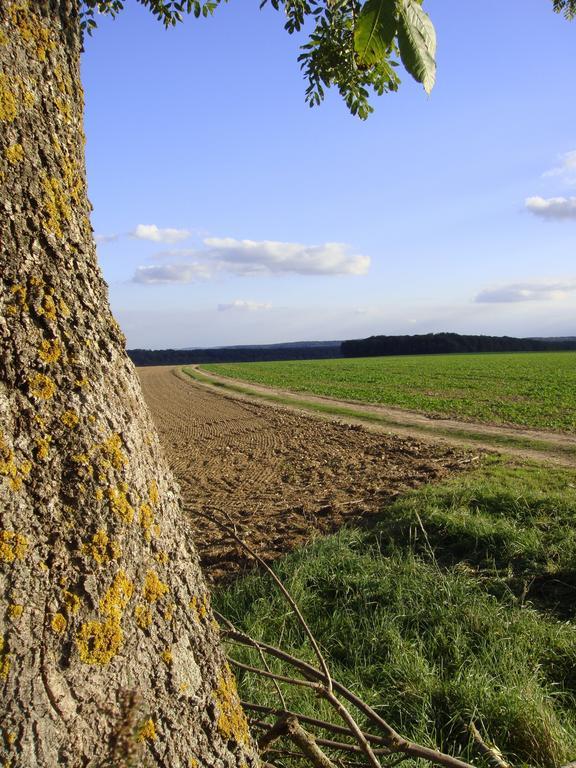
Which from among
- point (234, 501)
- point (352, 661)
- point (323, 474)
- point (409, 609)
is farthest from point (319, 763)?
point (323, 474)

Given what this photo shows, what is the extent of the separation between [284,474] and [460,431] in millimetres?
5891

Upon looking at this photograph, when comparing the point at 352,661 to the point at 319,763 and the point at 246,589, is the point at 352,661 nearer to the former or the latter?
the point at 246,589

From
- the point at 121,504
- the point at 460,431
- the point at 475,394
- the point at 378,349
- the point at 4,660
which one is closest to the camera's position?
the point at 4,660

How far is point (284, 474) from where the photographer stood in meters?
10.6

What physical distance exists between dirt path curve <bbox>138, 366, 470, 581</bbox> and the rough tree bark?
180 cm

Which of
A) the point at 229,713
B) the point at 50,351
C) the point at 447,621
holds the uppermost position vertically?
the point at 50,351

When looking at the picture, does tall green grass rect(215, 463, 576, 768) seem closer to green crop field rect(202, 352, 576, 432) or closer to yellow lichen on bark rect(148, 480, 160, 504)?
yellow lichen on bark rect(148, 480, 160, 504)

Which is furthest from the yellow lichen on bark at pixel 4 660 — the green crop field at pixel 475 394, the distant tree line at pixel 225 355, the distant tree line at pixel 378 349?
the distant tree line at pixel 225 355

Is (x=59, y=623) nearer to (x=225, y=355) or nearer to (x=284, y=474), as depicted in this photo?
(x=284, y=474)

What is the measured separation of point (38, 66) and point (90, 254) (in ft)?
1.61

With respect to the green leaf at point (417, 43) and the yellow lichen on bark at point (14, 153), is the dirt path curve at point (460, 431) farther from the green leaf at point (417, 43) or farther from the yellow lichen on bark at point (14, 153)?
the yellow lichen on bark at point (14, 153)

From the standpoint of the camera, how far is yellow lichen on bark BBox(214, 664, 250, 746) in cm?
153

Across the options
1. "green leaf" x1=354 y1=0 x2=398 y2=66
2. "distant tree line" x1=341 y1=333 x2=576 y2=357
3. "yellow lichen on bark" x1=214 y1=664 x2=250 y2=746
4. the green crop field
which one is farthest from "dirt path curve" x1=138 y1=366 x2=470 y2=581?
"distant tree line" x1=341 y1=333 x2=576 y2=357

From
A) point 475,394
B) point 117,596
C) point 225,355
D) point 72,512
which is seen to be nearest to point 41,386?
point 72,512
